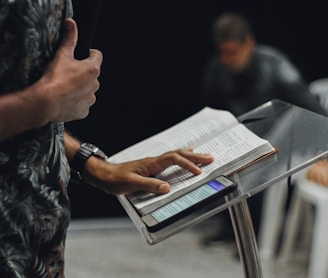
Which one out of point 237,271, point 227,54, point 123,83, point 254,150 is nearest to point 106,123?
point 123,83

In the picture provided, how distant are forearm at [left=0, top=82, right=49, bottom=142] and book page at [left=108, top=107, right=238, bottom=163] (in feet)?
1.20

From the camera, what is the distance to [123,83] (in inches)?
138

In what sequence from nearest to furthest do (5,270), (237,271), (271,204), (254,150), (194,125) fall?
(5,270) → (254,150) → (194,125) → (237,271) → (271,204)

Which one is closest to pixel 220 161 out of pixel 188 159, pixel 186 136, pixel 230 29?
pixel 188 159

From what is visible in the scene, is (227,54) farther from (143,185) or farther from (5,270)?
(5,270)

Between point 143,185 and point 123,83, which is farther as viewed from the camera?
point 123,83

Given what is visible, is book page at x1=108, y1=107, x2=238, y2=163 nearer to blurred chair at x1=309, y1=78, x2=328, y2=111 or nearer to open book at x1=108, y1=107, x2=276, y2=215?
open book at x1=108, y1=107, x2=276, y2=215

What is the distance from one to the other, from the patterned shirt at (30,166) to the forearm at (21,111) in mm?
39

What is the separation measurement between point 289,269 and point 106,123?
3.60 feet

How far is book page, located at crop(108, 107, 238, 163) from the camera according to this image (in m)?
1.24

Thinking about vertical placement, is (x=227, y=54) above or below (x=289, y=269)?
above

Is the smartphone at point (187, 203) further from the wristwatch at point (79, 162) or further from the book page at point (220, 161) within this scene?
the wristwatch at point (79, 162)

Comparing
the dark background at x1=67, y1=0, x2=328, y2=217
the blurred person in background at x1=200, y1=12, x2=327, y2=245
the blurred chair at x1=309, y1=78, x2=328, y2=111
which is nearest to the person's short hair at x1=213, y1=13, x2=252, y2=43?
the blurred person in background at x1=200, y1=12, x2=327, y2=245

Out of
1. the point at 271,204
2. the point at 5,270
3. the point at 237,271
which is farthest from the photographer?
the point at 271,204
